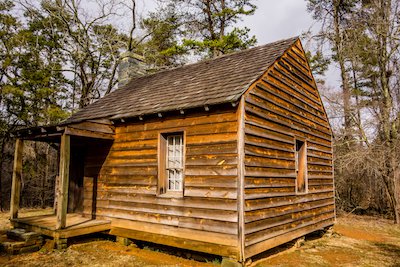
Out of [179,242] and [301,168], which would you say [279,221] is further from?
[179,242]

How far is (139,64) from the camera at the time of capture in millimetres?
14258

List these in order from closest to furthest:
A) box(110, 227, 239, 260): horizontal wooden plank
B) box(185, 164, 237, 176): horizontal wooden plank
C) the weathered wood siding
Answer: box(110, 227, 239, 260): horizontal wooden plank
box(185, 164, 237, 176): horizontal wooden plank
the weathered wood siding

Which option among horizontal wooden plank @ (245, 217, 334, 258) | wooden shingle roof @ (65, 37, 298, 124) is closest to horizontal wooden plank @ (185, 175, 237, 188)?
horizontal wooden plank @ (245, 217, 334, 258)

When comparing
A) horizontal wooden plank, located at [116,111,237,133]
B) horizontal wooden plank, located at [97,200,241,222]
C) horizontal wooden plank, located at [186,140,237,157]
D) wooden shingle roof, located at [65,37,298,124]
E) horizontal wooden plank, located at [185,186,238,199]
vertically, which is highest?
wooden shingle roof, located at [65,37,298,124]

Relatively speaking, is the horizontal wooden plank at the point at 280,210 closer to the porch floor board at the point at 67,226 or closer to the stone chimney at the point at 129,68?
the porch floor board at the point at 67,226

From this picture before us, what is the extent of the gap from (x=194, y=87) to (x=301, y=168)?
414 centimetres

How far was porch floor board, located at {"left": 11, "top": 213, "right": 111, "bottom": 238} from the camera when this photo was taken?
7.73 m

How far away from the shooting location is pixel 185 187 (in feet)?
24.0

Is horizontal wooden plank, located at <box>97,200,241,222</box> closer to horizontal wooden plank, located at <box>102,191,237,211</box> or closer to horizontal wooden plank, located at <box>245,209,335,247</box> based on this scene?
horizontal wooden plank, located at <box>102,191,237,211</box>

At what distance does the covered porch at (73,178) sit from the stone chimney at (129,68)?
4360mm

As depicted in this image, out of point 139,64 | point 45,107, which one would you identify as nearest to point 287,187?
point 139,64

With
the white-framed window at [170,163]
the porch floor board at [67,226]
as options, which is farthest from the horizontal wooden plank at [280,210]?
the porch floor board at [67,226]

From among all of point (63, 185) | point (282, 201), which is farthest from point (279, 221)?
point (63, 185)

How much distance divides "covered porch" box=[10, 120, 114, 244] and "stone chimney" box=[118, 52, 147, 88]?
4360 mm
